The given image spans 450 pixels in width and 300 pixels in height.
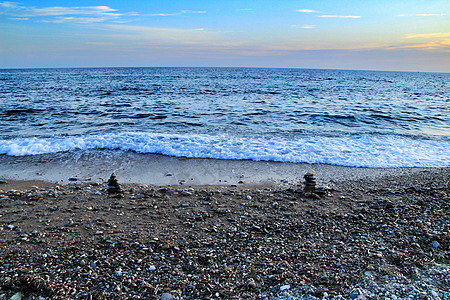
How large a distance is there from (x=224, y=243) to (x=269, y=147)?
254 inches

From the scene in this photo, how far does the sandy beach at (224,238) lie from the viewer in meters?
3.42

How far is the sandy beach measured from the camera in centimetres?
342

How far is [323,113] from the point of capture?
1900cm

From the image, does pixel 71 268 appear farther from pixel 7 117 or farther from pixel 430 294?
pixel 7 117

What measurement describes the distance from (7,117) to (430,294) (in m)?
21.0

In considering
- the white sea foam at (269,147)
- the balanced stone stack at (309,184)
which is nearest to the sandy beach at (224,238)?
the balanced stone stack at (309,184)

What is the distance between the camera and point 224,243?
4.33 m

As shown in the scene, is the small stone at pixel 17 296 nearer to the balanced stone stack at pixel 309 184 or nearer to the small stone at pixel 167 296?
the small stone at pixel 167 296

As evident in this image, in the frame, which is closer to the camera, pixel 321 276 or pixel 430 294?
Answer: pixel 430 294

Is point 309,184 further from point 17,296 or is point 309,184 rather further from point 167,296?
point 17,296

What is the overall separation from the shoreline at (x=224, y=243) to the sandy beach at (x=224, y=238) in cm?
2

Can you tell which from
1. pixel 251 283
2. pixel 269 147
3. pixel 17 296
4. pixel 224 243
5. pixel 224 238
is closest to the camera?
pixel 17 296

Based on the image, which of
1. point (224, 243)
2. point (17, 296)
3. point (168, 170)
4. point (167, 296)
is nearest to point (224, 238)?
point (224, 243)

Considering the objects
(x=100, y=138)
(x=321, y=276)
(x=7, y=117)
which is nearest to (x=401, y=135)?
(x=321, y=276)
